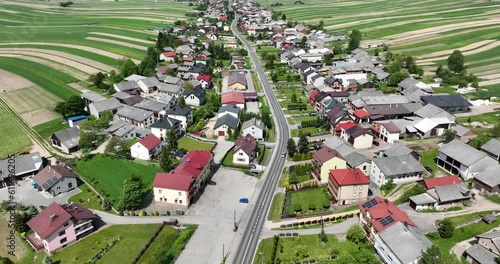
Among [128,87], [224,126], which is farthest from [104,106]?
[224,126]

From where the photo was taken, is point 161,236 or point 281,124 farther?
point 281,124

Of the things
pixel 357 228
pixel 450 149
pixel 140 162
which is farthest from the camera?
pixel 140 162

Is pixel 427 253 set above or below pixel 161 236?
above

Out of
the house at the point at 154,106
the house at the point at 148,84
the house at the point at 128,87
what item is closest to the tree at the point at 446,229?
the house at the point at 154,106

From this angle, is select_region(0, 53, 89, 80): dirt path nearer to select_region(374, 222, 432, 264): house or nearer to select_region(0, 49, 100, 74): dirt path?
select_region(0, 49, 100, 74): dirt path

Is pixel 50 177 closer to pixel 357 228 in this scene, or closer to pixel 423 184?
pixel 357 228

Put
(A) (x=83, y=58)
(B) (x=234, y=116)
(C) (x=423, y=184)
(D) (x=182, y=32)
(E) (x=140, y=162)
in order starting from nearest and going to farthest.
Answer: (C) (x=423, y=184), (E) (x=140, y=162), (B) (x=234, y=116), (A) (x=83, y=58), (D) (x=182, y=32)

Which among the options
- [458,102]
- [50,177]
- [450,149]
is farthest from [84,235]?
[458,102]
